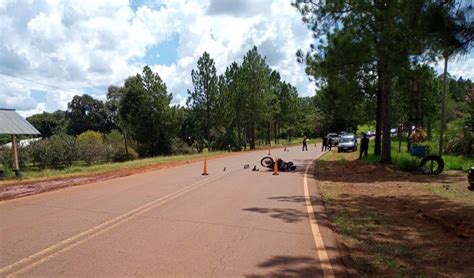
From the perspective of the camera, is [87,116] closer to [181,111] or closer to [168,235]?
[181,111]

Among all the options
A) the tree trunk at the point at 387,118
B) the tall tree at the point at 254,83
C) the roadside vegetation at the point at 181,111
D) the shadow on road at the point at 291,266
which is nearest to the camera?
the shadow on road at the point at 291,266

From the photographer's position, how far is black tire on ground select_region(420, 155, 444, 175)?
20.4 m

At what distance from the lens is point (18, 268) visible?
20.1ft

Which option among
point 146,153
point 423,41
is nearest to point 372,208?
point 423,41

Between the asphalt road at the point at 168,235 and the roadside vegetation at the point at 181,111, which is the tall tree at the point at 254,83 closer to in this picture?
the roadside vegetation at the point at 181,111

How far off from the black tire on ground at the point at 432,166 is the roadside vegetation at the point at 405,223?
1561mm

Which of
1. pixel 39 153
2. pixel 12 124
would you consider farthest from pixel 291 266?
pixel 39 153

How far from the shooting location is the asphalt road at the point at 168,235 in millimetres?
6195

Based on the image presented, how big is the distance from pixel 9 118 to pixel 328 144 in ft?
111

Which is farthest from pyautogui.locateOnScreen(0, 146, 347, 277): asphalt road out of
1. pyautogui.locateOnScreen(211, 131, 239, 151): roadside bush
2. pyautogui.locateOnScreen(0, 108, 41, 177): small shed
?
pyautogui.locateOnScreen(211, 131, 239, 151): roadside bush

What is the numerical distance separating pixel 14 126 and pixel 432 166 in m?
22.8

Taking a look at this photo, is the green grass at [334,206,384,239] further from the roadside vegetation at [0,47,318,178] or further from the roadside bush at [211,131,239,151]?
the roadside bush at [211,131,239,151]

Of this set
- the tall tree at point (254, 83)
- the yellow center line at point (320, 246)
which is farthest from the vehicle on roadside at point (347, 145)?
the yellow center line at point (320, 246)

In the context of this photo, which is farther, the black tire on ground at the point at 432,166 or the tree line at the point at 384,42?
the black tire on ground at the point at 432,166
